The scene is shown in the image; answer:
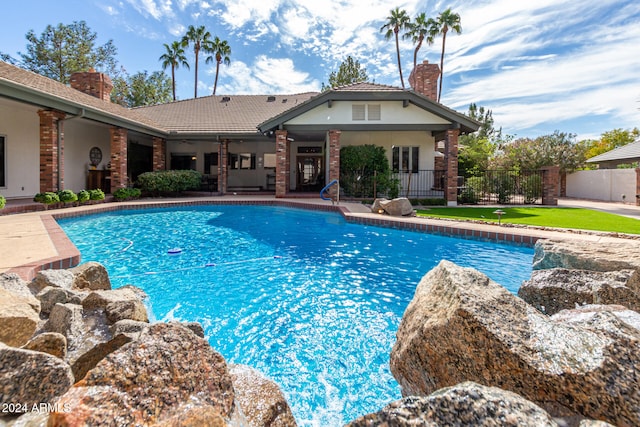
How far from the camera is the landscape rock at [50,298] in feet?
10.9

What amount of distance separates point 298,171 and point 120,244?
13.6 metres

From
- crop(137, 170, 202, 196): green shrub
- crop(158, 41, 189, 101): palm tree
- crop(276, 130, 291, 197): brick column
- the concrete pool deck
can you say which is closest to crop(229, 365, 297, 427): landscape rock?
the concrete pool deck

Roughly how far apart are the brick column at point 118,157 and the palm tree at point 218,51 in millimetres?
20851

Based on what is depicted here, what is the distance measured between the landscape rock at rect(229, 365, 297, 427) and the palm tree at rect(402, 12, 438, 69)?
3556cm

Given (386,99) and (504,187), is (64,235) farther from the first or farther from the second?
(504,187)

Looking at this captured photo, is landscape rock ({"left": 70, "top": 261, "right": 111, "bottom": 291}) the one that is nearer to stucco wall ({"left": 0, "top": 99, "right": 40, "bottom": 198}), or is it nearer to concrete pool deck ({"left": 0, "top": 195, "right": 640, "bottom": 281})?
concrete pool deck ({"left": 0, "top": 195, "right": 640, "bottom": 281})

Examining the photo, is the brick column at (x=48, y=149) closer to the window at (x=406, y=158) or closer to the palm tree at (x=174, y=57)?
the window at (x=406, y=158)

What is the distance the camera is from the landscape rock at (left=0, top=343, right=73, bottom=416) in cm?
150

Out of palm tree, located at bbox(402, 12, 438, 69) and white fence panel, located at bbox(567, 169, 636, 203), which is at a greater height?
palm tree, located at bbox(402, 12, 438, 69)

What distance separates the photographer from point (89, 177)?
51.5 feet

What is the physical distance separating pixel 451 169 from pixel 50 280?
47.8 ft

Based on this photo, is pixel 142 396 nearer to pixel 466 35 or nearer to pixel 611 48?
pixel 611 48

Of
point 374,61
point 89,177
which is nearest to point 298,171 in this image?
point 89,177

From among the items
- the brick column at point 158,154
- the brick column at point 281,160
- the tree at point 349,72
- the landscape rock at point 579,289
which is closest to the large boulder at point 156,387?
the landscape rock at point 579,289
